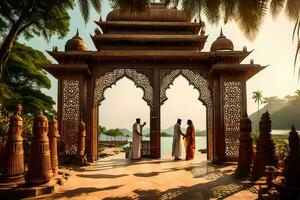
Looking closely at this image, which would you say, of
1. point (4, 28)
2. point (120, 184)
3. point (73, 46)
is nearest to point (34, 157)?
point (120, 184)

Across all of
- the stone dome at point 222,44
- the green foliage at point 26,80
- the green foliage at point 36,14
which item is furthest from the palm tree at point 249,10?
the green foliage at point 26,80

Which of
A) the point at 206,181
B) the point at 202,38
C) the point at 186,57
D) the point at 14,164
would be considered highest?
the point at 202,38

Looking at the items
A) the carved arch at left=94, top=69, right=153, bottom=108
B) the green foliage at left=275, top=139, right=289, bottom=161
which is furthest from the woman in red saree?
the green foliage at left=275, top=139, right=289, bottom=161

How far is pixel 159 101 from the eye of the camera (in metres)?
11.2

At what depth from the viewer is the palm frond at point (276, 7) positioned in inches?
244

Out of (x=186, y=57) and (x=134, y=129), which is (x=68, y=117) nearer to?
(x=134, y=129)

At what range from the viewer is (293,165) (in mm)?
3844

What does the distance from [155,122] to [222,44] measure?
4338 mm

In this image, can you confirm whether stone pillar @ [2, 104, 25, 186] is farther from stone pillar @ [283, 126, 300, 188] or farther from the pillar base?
stone pillar @ [283, 126, 300, 188]

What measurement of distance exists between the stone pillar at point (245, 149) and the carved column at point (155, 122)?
4.59 meters

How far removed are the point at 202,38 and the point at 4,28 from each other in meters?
11.1

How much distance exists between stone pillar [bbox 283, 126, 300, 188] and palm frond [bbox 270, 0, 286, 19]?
367 cm

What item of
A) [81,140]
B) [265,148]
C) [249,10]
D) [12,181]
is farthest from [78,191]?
[249,10]

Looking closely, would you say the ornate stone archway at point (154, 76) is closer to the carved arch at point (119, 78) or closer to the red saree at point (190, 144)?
the carved arch at point (119, 78)
